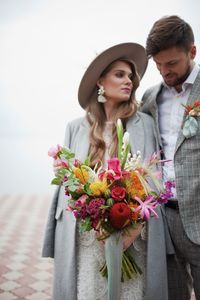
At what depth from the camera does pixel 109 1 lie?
554cm

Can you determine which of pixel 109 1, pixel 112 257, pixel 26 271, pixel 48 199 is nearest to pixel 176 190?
pixel 112 257

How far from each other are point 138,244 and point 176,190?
1.00ft

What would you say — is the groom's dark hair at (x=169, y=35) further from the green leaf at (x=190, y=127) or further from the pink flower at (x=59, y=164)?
the pink flower at (x=59, y=164)

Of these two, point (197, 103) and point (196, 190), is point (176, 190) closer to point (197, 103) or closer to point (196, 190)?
point (196, 190)

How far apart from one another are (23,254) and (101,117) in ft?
7.92

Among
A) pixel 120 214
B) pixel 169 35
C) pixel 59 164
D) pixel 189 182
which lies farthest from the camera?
pixel 169 35

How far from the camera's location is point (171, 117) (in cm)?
216

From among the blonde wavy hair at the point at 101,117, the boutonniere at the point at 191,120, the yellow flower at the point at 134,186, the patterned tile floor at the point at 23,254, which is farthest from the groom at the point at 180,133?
the patterned tile floor at the point at 23,254

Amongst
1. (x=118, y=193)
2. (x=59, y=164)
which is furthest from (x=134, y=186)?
(x=59, y=164)

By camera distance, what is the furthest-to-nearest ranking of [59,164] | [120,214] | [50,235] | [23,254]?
1. [23,254]
2. [50,235]
3. [59,164]
4. [120,214]

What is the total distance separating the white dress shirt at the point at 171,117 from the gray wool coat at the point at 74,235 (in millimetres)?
58

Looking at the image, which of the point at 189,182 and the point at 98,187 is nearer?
the point at 98,187

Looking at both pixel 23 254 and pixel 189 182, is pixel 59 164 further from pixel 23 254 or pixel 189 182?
pixel 23 254

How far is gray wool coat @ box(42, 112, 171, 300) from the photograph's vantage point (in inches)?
77.5
